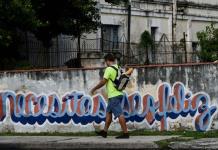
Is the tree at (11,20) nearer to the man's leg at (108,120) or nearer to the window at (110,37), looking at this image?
the man's leg at (108,120)

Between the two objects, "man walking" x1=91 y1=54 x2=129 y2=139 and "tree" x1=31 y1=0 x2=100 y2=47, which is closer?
"man walking" x1=91 y1=54 x2=129 y2=139

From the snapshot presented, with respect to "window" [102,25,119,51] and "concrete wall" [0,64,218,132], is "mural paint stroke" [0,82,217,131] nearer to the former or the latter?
"concrete wall" [0,64,218,132]

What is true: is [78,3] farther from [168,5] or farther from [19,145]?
[168,5]

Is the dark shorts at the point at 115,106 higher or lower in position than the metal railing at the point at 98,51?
lower

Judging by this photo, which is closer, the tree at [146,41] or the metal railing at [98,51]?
the metal railing at [98,51]

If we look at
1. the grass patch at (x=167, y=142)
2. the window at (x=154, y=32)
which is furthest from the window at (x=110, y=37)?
the grass patch at (x=167, y=142)

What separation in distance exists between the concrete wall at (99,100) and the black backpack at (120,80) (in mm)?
946

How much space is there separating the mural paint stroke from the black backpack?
40.8 inches

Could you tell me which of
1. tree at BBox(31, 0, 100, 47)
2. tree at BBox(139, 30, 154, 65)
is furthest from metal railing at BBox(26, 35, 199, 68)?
tree at BBox(31, 0, 100, 47)

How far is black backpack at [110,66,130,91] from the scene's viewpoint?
14.9 meters

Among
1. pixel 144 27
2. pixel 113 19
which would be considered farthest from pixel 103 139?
pixel 144 27

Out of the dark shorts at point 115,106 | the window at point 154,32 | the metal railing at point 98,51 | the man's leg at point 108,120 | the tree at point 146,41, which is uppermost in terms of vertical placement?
the window at point 154,32

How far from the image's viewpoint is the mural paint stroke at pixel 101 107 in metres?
15.6

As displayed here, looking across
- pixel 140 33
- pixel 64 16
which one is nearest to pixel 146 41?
pixel 140 33
